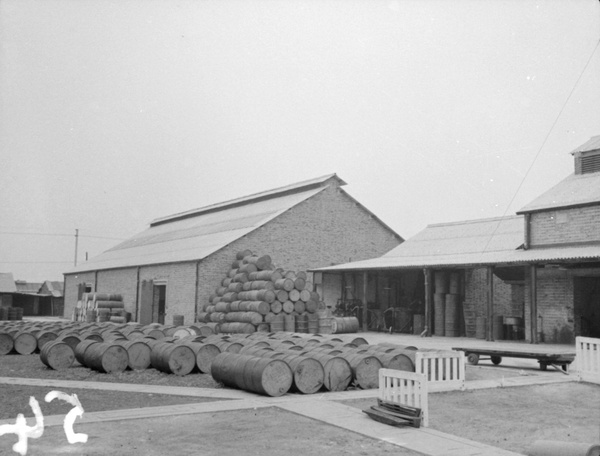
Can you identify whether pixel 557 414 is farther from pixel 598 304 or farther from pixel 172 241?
pixel 172 241

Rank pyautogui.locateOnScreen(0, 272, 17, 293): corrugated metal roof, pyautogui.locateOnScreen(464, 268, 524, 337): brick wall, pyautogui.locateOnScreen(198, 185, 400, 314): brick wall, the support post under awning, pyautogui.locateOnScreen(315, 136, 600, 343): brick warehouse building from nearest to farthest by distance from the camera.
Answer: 1. pyautogui.locateOnScreen(315, 136, 600, 343): brick warehouse building
2. the support post under awning
3. pyautogui.locateOnScreen(464, 268, 524, 337): brick wall
4. pyautogui.locateOnScreen(198, 185, 400, 314): brick wall
5. pyautogui.locateOnScreen(0, 272, 17, 293): corrugated metal roof

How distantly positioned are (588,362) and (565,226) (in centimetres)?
1212

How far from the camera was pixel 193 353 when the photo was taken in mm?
13984

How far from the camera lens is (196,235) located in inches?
1647

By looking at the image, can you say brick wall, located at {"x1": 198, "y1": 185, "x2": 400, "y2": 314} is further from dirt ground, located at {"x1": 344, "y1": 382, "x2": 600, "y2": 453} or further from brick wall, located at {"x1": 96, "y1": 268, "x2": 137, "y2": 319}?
dirt ground, located at {"x1": 344, "y1": 382, "x2": 600, "y2": 453}

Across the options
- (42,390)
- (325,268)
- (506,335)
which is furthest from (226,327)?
(42,390)

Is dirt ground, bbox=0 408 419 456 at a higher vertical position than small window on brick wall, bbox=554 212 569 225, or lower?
lower

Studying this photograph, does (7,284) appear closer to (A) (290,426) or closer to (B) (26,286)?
(B) (26,286)

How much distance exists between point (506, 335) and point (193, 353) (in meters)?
16.3

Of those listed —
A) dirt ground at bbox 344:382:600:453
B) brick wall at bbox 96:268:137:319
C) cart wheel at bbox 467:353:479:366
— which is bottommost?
dirt ground at bbox 344:382:600:453

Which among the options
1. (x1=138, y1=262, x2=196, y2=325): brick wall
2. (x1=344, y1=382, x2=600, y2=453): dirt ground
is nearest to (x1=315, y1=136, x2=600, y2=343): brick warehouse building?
(x1=138, y1=262, x2=196, y2=325): brick wall

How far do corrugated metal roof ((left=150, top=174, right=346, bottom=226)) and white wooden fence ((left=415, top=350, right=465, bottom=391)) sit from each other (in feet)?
84.6

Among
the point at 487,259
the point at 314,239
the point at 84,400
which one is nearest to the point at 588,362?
the point at 84,400

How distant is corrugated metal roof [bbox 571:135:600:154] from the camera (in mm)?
26328
